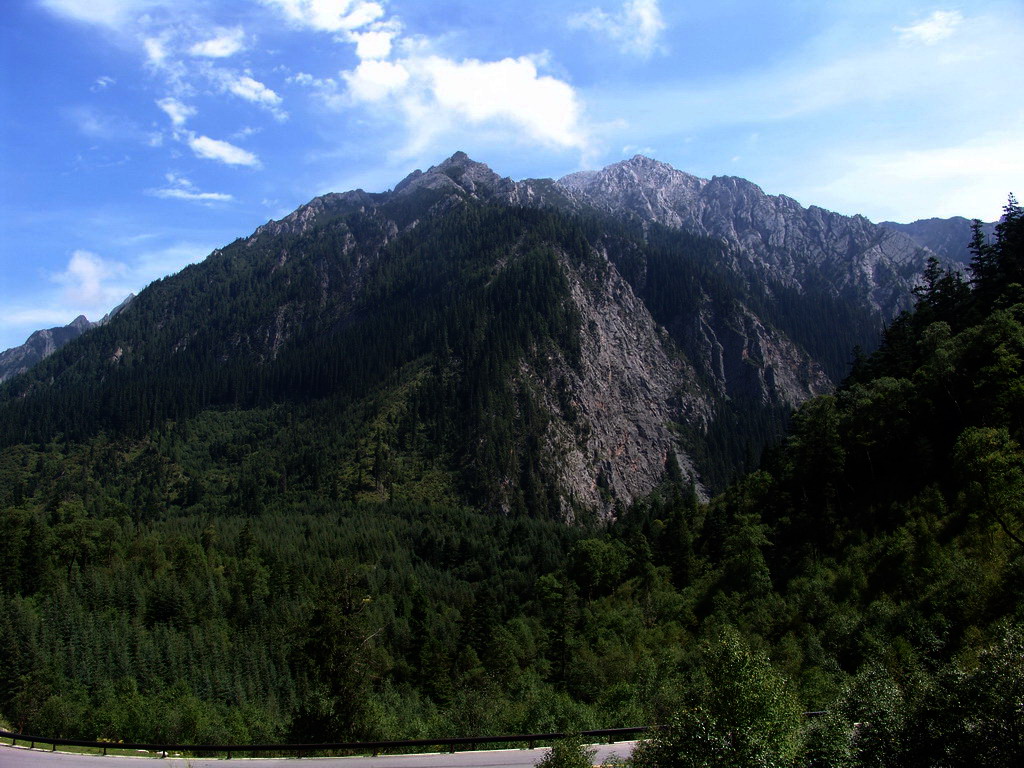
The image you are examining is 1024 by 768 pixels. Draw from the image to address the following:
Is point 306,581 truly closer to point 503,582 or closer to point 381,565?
point 381,565

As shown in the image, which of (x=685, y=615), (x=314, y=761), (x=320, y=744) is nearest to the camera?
(x=320, y=744)

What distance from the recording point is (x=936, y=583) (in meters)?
48.3

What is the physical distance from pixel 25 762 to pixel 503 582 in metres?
123

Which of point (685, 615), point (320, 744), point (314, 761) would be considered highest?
point (320, 744)

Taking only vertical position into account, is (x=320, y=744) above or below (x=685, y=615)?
above

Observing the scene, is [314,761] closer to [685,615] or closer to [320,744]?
[320,744]

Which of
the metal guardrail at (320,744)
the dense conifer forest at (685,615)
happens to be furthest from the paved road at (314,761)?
the dense conifer forest at (685,615)

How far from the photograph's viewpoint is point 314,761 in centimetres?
3150

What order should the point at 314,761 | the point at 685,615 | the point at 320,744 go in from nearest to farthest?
the point at 320,744 < the point at 314,761 < the point at 685,615

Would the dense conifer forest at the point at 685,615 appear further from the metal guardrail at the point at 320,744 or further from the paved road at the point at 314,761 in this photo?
the paved road at the point at 314,761

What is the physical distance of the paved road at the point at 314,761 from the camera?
30984mm

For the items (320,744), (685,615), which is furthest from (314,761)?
(685,615)

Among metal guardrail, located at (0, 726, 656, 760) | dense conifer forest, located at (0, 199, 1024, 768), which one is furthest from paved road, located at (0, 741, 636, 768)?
dense conifer forest, located at (0, 199, 1024, 768)

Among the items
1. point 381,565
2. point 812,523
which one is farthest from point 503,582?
point 812,523
